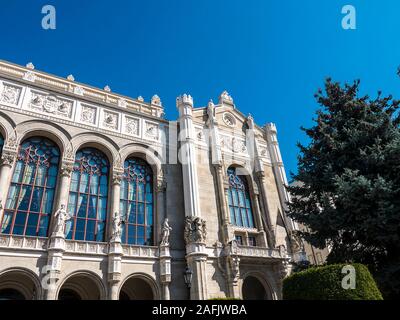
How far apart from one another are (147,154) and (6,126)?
9814 mm

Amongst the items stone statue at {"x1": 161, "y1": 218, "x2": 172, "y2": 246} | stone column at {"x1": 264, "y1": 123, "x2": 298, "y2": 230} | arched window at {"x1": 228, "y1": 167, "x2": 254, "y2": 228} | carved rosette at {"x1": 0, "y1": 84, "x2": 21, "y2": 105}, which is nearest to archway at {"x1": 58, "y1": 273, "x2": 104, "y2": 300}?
stone statue at {"x1": 161, "y1": 218, "x2": 172, "y2": 246}

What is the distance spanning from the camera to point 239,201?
Result: 26.8 meters

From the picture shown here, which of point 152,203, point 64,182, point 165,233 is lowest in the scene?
point 165,233

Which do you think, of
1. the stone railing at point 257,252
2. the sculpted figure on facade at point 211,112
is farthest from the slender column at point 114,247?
the sculpted figure on facade at point 211,112

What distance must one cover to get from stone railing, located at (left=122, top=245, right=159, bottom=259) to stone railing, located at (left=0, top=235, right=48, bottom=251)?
4.86 metres

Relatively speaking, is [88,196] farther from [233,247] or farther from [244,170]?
[244,170]

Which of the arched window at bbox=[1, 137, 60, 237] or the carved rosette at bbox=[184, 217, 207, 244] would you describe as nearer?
the arched window at bbox=[1, 137, 60, 237]

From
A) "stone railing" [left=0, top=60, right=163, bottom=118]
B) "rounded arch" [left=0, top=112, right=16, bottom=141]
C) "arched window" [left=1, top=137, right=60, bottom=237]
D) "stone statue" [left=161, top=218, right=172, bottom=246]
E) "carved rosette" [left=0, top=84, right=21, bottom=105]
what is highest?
"stone railing" [left=0, top=60, right=163, bottom=118]

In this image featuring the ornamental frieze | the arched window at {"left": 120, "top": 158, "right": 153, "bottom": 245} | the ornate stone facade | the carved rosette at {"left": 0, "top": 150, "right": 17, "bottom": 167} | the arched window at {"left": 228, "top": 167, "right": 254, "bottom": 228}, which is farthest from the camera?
the arched window at {"left": 228, "top": 167, "right": 254, "bottom": 228}

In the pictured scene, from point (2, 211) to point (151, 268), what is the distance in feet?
31.6

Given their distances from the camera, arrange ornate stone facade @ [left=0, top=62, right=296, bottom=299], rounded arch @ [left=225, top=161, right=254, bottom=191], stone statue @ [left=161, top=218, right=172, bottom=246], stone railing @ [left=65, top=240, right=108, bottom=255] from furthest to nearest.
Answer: rounded arch @ [left=225, top=161, right=254, bottom=191], stone statue @ [left=161, top=218, right=172, bottom=246], stone railing @ [left=65, top=240, right=108, bottom=255], ornate stone facade @ [left=0, top=62, right=296, bottom=299]

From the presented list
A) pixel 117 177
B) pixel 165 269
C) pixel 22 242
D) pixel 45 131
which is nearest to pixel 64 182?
pixel 117 177

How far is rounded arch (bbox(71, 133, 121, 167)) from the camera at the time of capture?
21969 millimetres

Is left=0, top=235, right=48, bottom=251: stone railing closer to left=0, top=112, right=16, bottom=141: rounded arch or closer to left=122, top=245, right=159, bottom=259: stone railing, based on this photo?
left=122, top=245, right=159, bottom=259: stone railing
